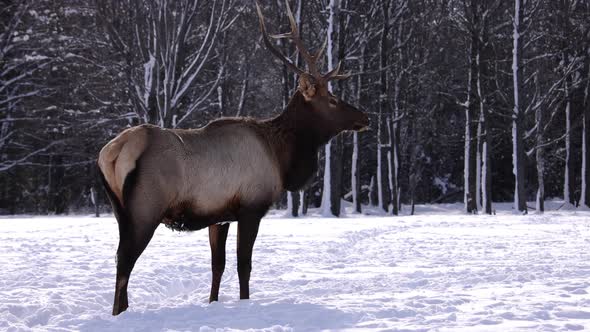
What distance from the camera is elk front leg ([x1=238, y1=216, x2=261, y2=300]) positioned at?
6492 millimetres

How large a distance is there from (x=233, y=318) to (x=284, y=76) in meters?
20.9

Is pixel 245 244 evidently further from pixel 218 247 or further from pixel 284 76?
pixel 284 76

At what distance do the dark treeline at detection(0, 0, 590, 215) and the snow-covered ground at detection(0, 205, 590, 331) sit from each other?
10.2m

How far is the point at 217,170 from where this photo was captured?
21.0ft

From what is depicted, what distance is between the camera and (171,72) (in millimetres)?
21094

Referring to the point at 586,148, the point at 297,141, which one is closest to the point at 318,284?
the point at 297,141

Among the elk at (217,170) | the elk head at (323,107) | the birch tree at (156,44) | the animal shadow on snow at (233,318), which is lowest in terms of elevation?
the animal shadow on snow at (233,318)

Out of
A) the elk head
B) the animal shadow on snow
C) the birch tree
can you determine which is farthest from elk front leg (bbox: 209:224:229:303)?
the birch tree

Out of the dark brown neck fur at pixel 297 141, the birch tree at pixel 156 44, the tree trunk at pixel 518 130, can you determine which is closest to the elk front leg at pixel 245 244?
the dark brown neck fur at pixel 297 141

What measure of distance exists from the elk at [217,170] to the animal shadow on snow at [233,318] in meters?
0.45

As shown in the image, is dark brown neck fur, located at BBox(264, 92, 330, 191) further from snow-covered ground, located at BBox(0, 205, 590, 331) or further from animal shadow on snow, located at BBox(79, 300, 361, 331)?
animal shadow on snow, located at BBox(79, 300, 361, 331)

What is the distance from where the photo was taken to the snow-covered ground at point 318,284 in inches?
207

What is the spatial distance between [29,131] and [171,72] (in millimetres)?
12859

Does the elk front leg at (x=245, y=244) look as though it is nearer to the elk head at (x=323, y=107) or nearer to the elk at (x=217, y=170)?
the elk at (x=217, y=170)
